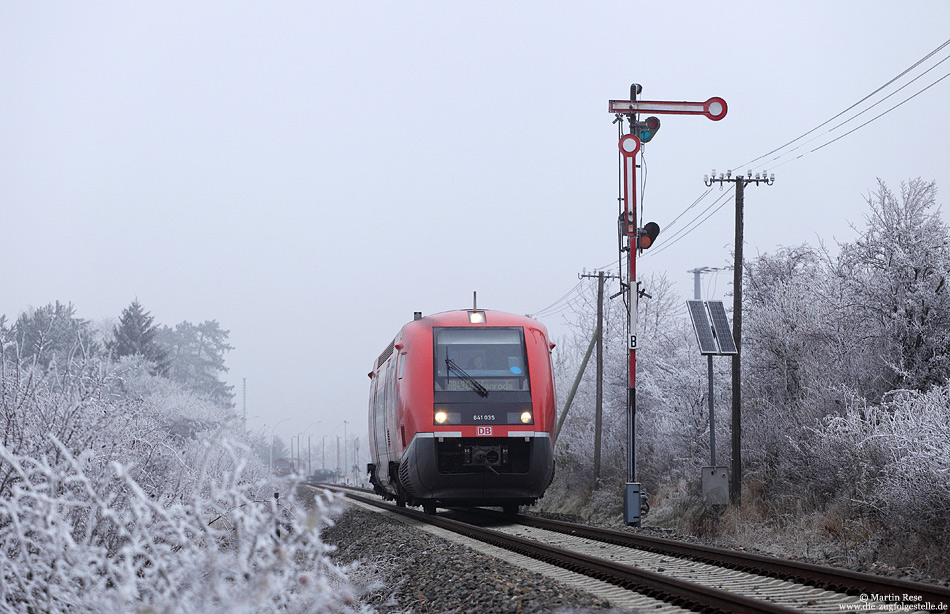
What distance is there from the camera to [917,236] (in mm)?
19203

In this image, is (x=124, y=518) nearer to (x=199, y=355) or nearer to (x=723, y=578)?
(x=723, y=578)

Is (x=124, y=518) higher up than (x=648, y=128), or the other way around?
(x=648, y=128)

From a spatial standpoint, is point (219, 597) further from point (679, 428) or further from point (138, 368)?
point (138, 368)

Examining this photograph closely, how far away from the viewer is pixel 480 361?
632 inches

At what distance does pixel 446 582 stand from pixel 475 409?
22.8 ft

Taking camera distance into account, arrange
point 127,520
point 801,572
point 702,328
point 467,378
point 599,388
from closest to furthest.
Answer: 1. point 127,520
2. point 801,572
3. point 467,378
4. point 702,328
5. point 599,388

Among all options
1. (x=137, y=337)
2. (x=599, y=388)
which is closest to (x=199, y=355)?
(x=137, y=337)

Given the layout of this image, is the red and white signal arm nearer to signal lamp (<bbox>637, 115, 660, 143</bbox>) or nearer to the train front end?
signal lamp (<bbox>637, 115, 660, 143</bbox>)

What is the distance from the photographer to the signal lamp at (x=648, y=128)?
59.3ft

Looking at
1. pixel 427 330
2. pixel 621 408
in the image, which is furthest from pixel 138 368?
pixel 427 330

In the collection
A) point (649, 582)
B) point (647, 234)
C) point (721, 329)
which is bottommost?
point (649, 582)

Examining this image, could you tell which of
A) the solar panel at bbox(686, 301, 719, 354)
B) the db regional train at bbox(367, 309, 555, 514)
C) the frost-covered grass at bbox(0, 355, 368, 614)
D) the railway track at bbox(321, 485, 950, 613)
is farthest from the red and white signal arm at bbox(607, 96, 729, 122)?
the frost-covered grass at bbox(0, 355, 368, 614)

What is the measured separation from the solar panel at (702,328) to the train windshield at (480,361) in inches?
125

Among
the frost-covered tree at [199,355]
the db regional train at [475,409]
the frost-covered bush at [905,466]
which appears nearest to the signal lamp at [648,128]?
the db regional train at [475,409]
